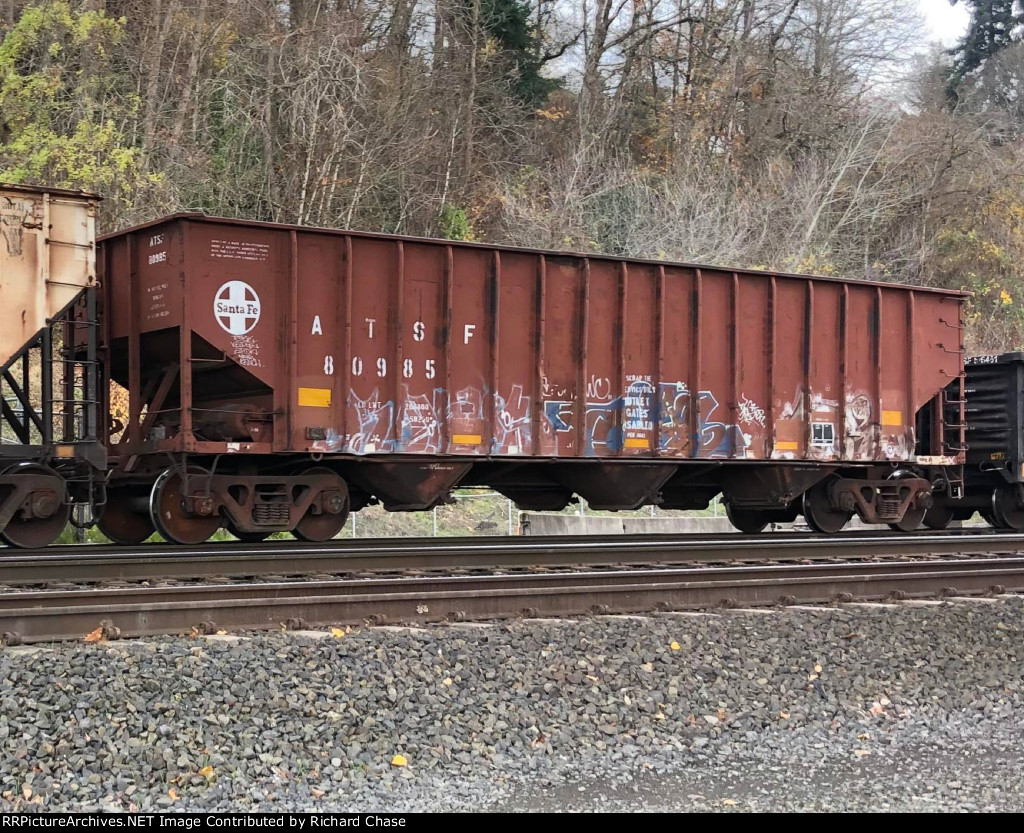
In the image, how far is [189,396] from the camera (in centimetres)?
1089

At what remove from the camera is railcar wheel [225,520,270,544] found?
11.7 meters

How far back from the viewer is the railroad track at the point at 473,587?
7180mm

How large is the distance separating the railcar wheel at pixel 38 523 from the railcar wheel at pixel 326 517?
2483mm

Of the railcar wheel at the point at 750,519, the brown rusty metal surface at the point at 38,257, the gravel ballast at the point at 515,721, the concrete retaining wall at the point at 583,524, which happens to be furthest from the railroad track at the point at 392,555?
the concrete retaining wall at the point at 583,524

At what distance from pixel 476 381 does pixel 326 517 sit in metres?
2.36

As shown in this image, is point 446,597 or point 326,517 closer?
point 446,597

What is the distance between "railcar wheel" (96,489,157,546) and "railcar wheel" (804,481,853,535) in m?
9.02

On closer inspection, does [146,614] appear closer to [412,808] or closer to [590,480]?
[412,808]

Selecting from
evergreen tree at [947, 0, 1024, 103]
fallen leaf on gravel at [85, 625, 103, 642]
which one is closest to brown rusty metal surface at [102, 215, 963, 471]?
fallen leaf on gravel at [85, 625, 103, 642]

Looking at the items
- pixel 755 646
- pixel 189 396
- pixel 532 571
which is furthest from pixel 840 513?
pixel 189 396

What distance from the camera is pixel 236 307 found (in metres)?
11.3

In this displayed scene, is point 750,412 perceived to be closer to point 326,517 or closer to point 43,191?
point 326,517

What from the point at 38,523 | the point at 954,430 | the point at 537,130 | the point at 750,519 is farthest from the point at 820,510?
the point at 537,130

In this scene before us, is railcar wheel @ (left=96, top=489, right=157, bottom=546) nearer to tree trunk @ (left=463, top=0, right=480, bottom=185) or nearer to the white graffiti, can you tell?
the white graffiti
